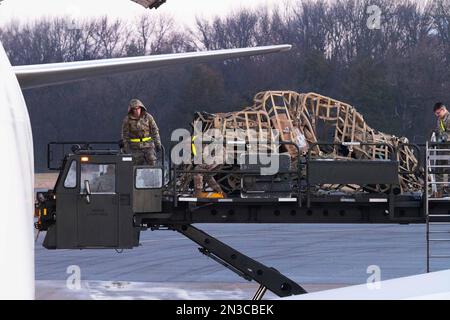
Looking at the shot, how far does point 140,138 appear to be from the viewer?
55.0 feet

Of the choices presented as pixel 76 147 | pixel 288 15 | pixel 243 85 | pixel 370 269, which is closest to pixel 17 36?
pixel 243 85

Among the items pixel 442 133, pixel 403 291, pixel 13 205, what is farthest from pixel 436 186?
pixel 13 205

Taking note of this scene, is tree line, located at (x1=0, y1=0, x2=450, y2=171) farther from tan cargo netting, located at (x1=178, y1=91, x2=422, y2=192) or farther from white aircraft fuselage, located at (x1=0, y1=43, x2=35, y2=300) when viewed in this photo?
white aircraft fuselage, located at (x1=0, y1=43, x2=35, y2=300)

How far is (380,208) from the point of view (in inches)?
611

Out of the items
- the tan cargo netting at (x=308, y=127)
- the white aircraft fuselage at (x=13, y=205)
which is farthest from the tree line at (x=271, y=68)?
the white aircraft fuselage at (x=13, y=205)

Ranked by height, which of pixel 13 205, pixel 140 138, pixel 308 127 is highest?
pixel 308 127

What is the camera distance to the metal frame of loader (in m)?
15.1

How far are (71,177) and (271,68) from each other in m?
45.0

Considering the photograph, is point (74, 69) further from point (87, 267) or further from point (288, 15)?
point (288, 15)

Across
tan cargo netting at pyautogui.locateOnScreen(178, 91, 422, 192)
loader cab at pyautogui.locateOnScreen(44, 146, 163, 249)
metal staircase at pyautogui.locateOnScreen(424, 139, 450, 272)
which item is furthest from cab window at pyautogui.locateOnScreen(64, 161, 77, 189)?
metal staircase at pyautogui.locateOnScreen(424, 139, 450, 272)

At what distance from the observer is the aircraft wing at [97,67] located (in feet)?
24.2

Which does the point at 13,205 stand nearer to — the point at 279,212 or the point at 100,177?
the point at 100,177

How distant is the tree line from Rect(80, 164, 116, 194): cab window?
122ft
